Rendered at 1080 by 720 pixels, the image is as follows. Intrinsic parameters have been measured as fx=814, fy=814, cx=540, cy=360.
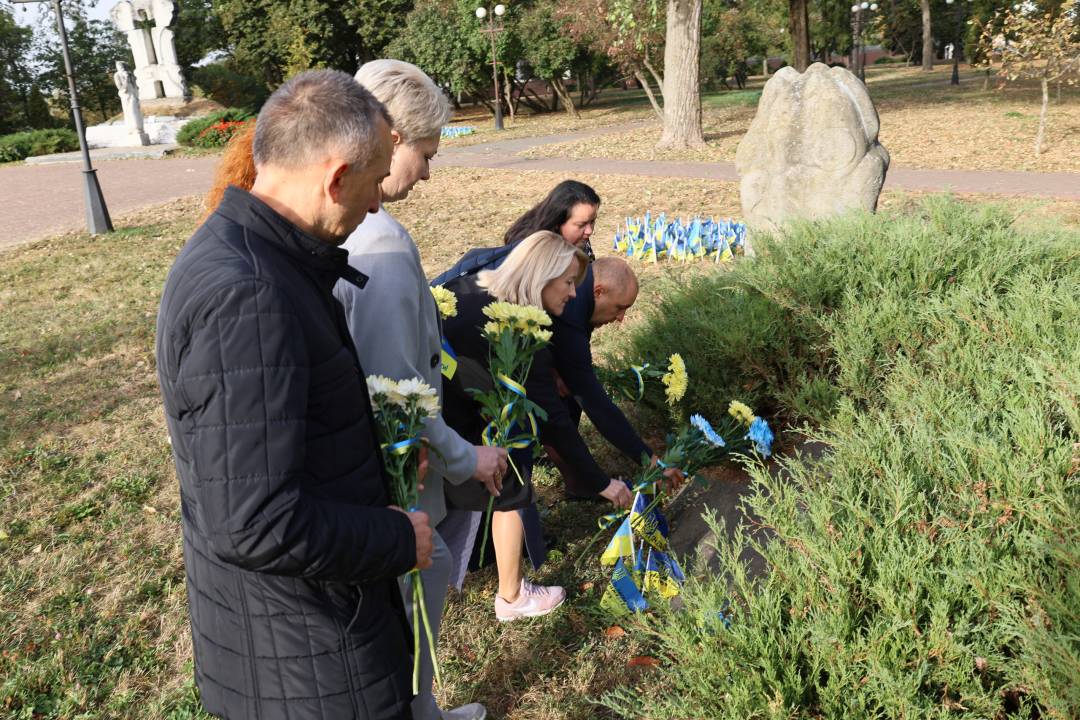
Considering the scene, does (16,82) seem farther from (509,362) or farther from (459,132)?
(509,362)

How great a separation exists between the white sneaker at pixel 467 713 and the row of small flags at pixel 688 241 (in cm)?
611

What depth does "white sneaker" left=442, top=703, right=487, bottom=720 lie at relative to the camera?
8.73ft

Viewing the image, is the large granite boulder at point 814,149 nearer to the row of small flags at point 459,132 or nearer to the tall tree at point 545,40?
the row of small flags at point 459,132

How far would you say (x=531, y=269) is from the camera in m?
2.85

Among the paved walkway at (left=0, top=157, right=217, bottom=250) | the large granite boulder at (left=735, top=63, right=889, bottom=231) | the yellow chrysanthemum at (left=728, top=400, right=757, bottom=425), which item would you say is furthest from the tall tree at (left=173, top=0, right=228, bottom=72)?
the yellow chrysanthemum at (left=728, top=400, right=757, bottom=425)

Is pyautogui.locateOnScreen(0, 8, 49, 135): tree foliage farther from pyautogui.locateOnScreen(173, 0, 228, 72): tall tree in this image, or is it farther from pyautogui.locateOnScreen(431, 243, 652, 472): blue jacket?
pyautogui.locateOnScreen(431, 243, 652, 472): blue jacket

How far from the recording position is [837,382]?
3697 millimetres

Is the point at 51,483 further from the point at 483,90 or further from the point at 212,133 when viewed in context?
the point at 483,90

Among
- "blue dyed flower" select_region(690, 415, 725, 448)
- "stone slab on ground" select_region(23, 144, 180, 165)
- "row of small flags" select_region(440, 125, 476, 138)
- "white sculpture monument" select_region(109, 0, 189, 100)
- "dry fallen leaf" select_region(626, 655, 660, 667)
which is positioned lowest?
"dry fallen leaf" select_region(626, 655, 660, 667)

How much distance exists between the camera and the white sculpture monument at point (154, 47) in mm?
31250

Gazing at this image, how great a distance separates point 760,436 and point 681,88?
15.6 meters

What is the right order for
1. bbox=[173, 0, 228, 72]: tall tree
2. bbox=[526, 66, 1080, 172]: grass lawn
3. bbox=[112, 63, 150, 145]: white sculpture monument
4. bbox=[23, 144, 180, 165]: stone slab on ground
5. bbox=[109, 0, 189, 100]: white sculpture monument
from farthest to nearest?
bbox=[173, 0, 228, 72]: tall tree, bbox=[109, 0, 189, 100]: white sculpture monument, bbox=[112, 63, 150, 145]: white sculpture monument, bbox=[23, 144, 180, 165]: stone slab on ground, bbox=[526, 66, 1080, 172]: grass lawn

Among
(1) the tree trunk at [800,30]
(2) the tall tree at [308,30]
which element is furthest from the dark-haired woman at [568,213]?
(2) the tall tree at [308,30]

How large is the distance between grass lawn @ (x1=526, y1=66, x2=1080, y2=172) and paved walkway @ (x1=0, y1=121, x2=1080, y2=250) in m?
0.91
